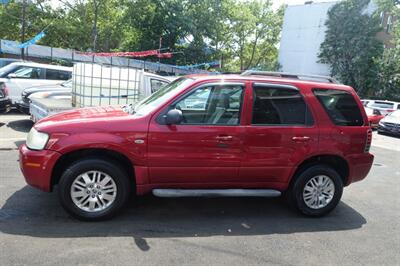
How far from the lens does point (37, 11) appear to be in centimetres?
3531

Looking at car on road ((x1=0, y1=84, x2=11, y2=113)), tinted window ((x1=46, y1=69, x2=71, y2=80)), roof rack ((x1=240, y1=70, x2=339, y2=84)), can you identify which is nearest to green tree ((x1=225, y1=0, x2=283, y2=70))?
tinted window ((x1=46, y1=69, x2=71, y2=80))

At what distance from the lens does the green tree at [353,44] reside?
3022 cm

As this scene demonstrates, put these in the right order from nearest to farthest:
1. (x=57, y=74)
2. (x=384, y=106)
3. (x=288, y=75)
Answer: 1. (x=288, y=75)
2. (x=57, y=74)
3. (x=384, y=106)

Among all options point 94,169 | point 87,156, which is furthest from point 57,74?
point 94,169

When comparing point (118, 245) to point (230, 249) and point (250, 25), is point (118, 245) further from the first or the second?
point (250, 25)

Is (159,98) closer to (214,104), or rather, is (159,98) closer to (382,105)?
(214,104)

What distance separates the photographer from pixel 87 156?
443 cm

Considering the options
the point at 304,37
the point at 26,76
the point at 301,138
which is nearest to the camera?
the point at 301,138

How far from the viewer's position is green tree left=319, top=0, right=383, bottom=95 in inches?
1190

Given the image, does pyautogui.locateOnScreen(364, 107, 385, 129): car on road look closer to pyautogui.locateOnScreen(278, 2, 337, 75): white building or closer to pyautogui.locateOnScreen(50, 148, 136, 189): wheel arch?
pyautogui.locateOnScreen(278, 2, 337, 75): white building

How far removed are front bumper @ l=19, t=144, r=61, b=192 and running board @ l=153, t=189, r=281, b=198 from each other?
3.89ft

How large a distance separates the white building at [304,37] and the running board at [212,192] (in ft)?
101

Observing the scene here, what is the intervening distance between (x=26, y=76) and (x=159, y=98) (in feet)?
31.3

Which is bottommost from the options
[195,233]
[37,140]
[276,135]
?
[195,233]
